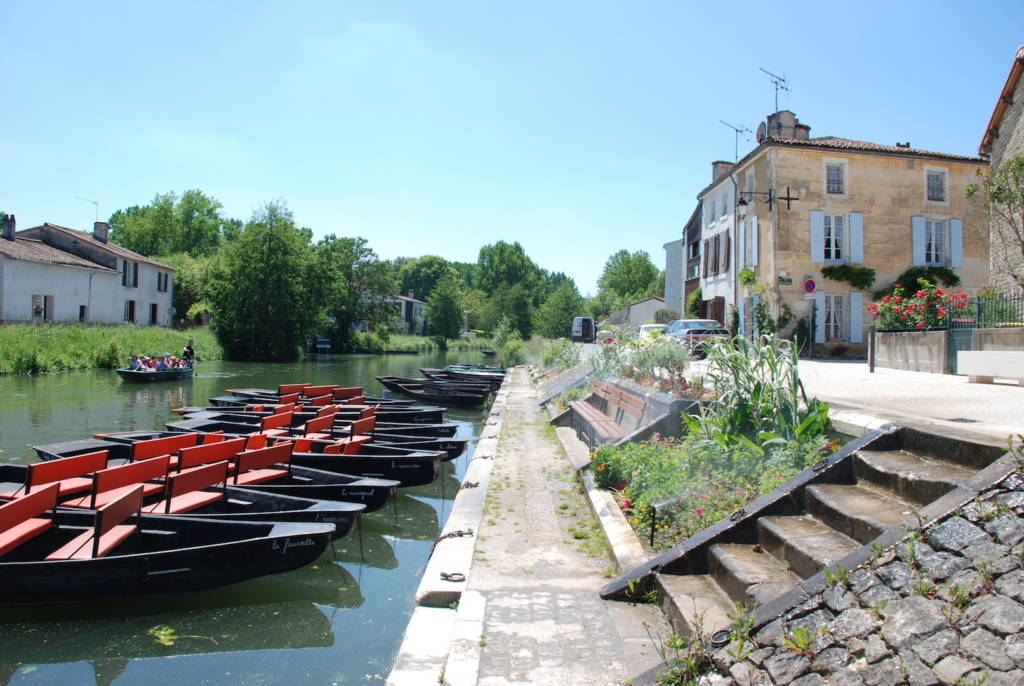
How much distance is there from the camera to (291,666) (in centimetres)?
511

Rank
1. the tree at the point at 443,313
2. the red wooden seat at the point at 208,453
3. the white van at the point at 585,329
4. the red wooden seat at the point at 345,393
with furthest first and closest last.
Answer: the tree at the point at 443,313 < the white van at the point at 585,329 < the red wooden seat at the point at 345,393 < the red wooden seat at the point at 208,453

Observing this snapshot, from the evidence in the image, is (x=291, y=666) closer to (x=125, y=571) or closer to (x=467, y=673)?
(x=125, y=571)

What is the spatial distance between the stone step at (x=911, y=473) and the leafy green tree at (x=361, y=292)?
2367 inches

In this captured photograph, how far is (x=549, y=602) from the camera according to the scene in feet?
15.3

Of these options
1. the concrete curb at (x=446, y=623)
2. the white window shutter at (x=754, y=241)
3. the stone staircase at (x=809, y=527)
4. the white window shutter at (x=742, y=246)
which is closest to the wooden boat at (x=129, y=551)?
the concrete curb at (x=446, y=623)

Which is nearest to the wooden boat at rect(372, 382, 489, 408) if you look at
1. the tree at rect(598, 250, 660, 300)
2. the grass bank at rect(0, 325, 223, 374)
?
the grass bank at rect(0, 325, 223, 374)

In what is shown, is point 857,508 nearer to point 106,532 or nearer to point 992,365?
point 106,532

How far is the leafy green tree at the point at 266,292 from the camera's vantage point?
47812 millimetres

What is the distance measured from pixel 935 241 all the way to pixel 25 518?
2825 cm

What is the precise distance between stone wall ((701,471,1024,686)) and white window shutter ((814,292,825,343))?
2219 centimetres

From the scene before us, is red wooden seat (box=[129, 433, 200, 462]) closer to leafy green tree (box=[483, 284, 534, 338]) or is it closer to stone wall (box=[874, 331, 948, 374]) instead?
stone wall (box=[874, 331, 948, 374])

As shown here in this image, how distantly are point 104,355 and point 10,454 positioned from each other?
24.6 m

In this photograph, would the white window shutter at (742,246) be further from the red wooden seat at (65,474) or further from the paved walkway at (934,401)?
the red wooden seat at (65,474)

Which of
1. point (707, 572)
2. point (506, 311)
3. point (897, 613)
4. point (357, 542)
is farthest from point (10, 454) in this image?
point (506, 311)
